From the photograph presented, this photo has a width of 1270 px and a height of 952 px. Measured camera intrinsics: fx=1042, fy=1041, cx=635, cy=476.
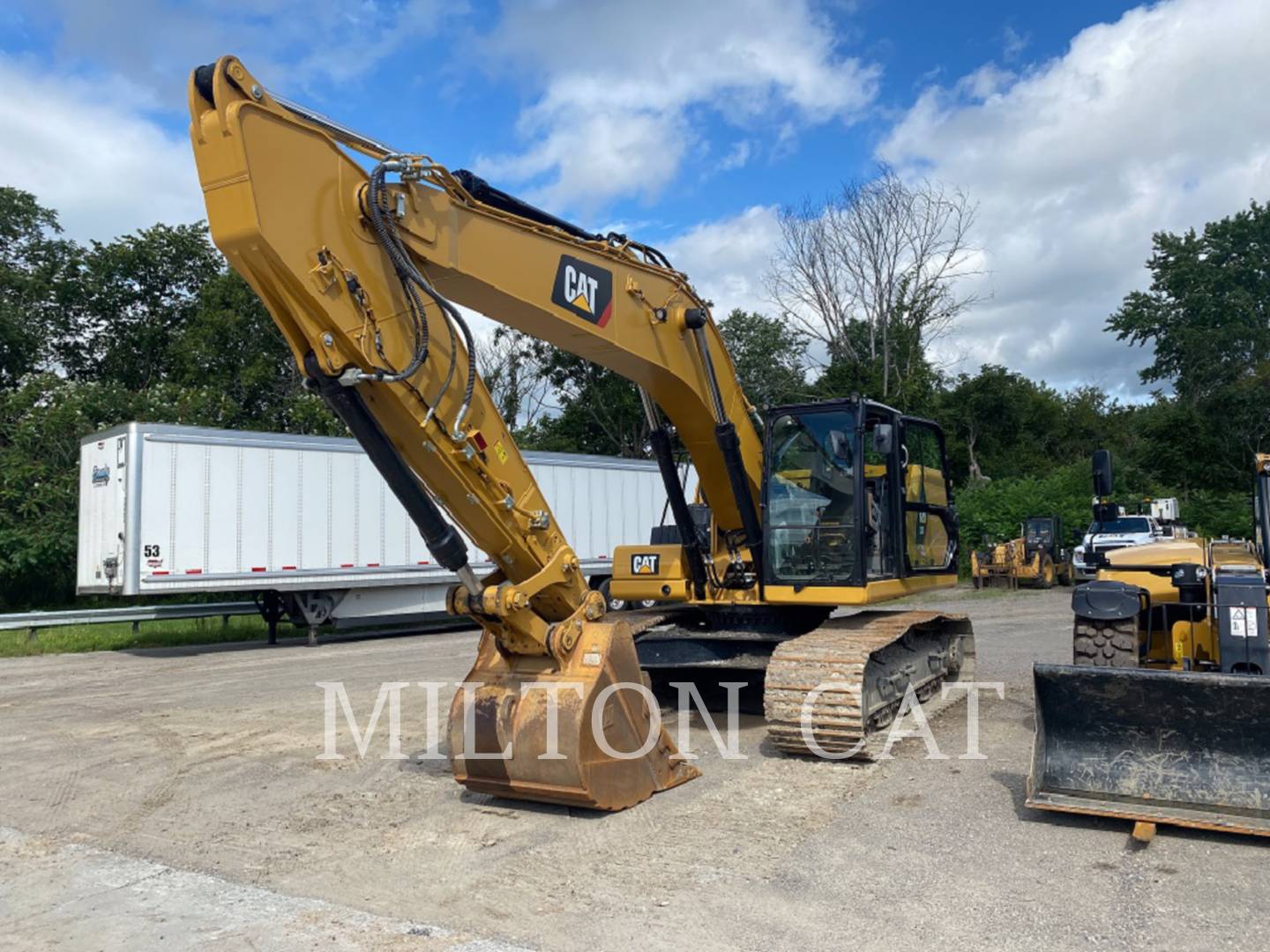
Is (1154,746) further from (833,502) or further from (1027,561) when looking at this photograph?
(1027,561)

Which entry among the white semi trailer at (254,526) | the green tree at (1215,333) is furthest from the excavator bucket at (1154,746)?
the green tree at (1215,333)

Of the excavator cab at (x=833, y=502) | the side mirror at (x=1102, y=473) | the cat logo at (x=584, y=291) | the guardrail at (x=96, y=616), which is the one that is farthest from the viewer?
the guardrail at (x=96, y=616)

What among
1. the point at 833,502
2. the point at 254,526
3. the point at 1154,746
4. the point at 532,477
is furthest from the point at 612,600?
the point at 254,526

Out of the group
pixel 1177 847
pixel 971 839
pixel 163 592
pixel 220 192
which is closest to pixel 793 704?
pixel 971 839

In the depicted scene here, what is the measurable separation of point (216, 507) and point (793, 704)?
11.0 metres

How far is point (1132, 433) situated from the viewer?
43.2 metres

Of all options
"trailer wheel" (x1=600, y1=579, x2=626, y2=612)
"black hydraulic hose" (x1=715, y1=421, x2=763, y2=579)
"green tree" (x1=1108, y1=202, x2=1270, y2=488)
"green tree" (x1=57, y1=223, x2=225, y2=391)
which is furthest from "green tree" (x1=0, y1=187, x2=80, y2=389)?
"green tree" (x1=1108, y1=202, x2=1270, y2=488)

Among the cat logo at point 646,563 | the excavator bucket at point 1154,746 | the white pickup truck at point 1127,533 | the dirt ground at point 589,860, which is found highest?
the white pickup truck at point 1127,533

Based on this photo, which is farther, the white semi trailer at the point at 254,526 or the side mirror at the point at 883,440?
the white semi trailer at the point at 254,526

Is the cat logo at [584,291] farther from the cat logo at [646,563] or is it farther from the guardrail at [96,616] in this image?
the guardrail at [96,616]

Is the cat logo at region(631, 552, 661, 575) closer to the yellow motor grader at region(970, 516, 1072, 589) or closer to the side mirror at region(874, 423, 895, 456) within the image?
the side mirror at region(874, 423, 895, 456)

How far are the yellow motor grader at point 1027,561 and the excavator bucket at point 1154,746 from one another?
65.4ft

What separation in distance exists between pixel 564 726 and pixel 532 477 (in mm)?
1430

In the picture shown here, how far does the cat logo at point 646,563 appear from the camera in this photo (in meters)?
8.45
